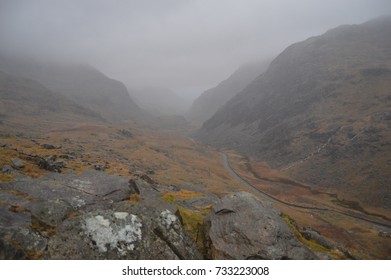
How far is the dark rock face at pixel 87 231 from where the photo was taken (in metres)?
11.1

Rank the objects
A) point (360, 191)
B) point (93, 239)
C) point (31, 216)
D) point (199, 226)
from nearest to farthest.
Answer: point (93, 239) < point (31, 216) < point (199, 226) < point (360, 191)

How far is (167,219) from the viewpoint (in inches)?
537

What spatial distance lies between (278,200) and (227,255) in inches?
2938

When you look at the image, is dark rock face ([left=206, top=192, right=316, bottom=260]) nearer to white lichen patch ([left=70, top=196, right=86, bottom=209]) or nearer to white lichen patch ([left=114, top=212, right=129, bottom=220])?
white lichen patch ([left=114, top=212, right=129, bottom=220])

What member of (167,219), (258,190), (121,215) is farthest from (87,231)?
(258,190)

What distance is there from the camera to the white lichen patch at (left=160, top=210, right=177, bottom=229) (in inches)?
529

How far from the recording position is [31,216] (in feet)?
41.4

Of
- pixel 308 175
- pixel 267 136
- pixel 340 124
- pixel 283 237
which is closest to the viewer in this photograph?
pixel 283 237

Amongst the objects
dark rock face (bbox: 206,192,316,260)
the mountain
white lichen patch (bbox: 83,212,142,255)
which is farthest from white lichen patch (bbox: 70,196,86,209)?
the mountain

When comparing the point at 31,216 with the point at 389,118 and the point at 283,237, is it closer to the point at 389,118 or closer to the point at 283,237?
the point at 283,237

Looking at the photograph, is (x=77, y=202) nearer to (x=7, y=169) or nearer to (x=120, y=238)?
(x=120, y=238)

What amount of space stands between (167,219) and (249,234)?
4528mm

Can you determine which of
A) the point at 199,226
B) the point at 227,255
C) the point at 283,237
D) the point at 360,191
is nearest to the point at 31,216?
the point at 199,226

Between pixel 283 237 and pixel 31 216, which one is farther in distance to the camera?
pixel 283 237
